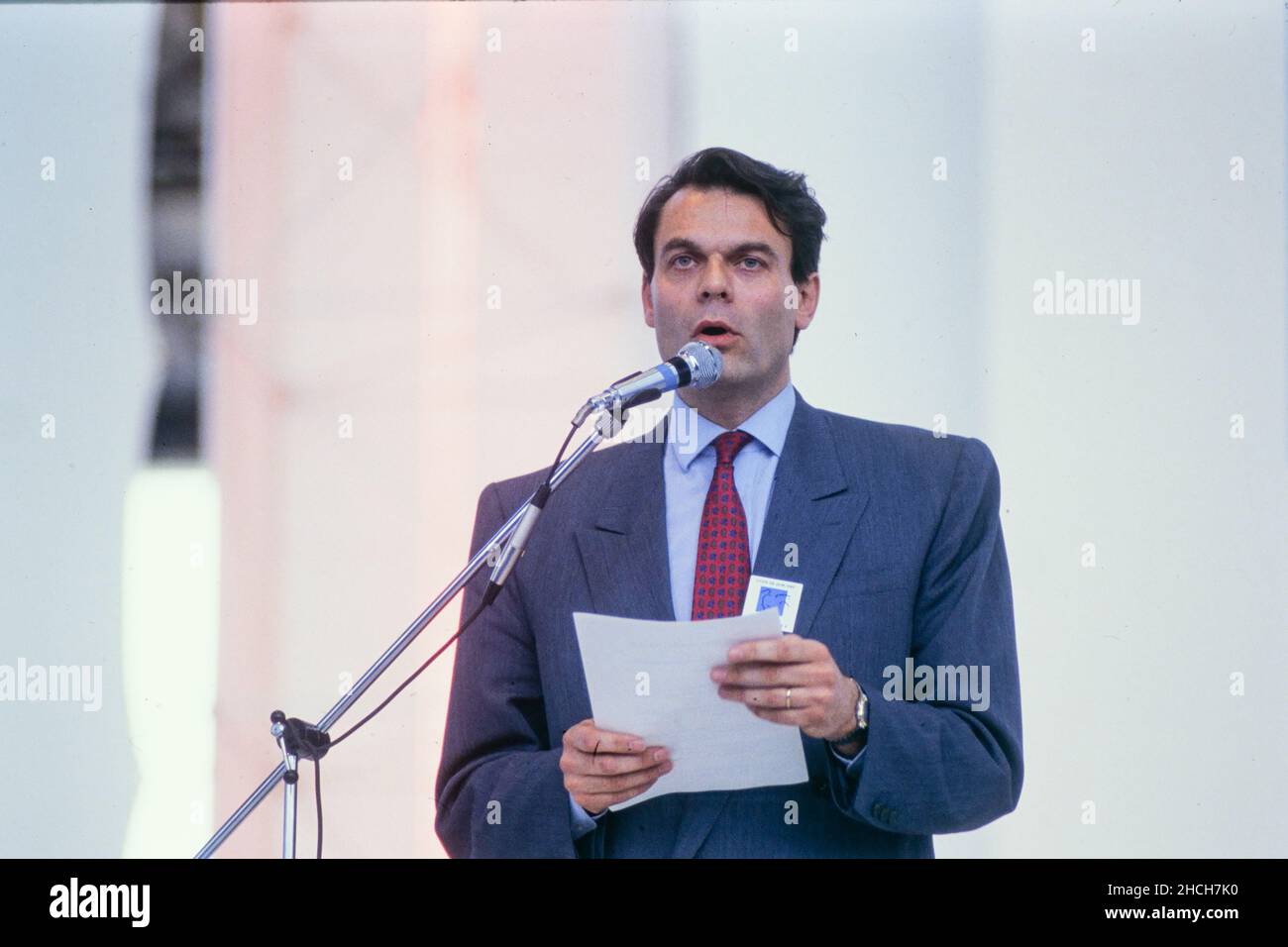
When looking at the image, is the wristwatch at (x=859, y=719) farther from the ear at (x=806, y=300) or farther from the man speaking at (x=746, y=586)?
the ear at (x=806, y=300)

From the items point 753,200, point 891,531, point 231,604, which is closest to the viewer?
point 891,531

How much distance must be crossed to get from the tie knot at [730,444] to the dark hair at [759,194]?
0.28m

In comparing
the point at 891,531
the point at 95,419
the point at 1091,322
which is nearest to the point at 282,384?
the point at 95,419

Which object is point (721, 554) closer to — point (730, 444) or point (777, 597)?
point (777, 597)

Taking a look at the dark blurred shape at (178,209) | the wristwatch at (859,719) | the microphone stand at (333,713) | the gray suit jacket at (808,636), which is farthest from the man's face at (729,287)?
the dark blurred shape at (178,209)

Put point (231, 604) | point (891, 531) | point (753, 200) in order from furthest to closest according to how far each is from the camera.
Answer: point (231, 604), point (753, 200), point (891, 531)

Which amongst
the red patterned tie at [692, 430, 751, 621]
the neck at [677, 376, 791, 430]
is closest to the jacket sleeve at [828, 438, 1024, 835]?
the red patterned tie at [692, 430, 751, 621]

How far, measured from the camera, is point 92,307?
3.11 metres

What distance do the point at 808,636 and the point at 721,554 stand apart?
0.21 meters

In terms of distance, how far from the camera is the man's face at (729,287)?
8.77 ft

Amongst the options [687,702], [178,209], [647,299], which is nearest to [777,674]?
[687,702]

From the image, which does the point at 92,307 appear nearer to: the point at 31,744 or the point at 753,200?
the point at 31,744

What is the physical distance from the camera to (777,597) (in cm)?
249
